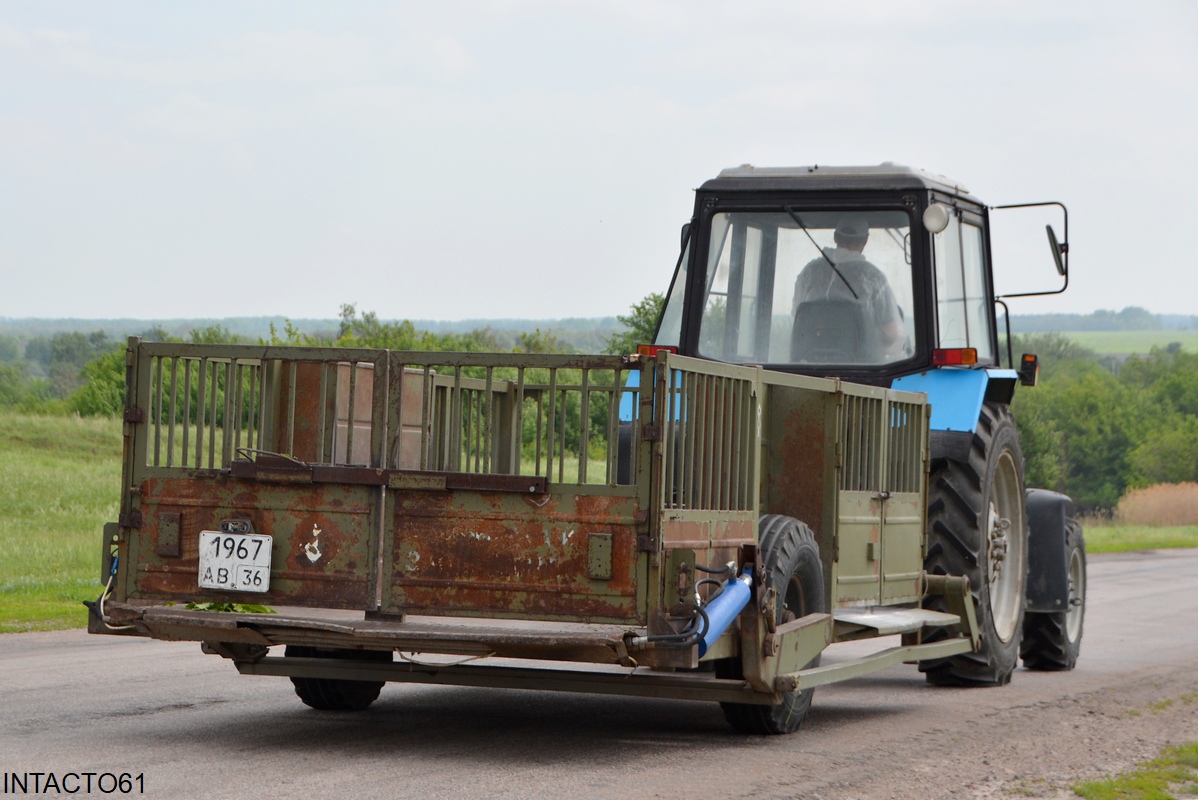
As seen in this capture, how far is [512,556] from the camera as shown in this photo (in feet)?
21.2

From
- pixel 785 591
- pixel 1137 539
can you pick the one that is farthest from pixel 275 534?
pixel 1137 539

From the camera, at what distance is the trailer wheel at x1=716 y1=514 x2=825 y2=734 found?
280 inches

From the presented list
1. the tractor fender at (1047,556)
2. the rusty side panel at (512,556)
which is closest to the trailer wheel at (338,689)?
the rusty side panel at (512,556)

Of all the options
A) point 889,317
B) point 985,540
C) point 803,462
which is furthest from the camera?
point 889,317

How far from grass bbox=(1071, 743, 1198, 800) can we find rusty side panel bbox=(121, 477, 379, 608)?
10.2ft

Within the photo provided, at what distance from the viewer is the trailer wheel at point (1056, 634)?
1107 centimetres

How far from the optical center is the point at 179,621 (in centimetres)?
647

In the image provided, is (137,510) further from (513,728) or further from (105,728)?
(513,728)

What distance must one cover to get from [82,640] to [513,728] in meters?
5.09

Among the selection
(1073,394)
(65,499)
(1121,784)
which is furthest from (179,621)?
(1073,394)

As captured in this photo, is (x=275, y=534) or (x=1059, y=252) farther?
(x=1059, y=252)

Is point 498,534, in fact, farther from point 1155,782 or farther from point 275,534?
point 1155,782

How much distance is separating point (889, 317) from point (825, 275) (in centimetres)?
49

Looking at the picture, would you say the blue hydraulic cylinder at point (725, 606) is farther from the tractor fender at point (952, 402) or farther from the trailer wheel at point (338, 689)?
the tractor fender at point (952, 402)
